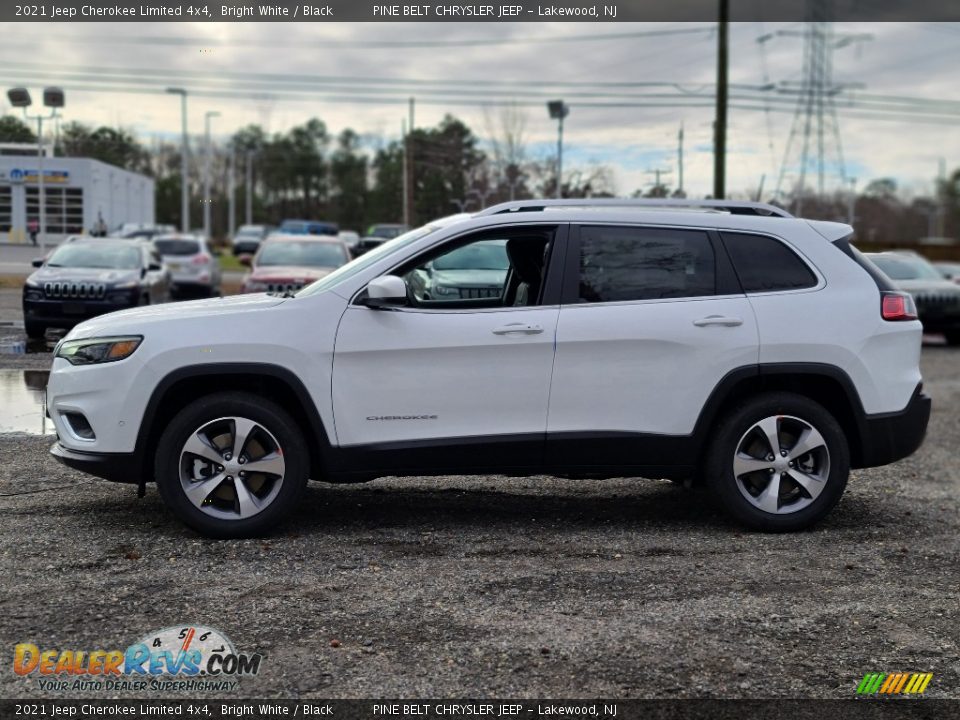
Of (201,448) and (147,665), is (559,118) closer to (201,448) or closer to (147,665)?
(201,448)

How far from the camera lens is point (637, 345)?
613 cm

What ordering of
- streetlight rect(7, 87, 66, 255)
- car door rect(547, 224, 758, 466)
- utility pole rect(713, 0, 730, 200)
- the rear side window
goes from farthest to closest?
1. utility pole rect(713, 0, 730, 200)
2. streetlight rect(7, 87, 66, 255)
3. the rear side window
4. car door rect(547, 224, 758, 466)

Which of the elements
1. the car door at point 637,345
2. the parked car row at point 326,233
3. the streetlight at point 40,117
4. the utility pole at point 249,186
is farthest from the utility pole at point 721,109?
the utility pole at point 249,186

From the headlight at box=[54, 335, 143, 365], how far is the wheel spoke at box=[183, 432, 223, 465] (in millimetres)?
580

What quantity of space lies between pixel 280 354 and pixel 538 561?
5.76ft

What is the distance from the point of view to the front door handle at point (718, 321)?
6191 millimetres

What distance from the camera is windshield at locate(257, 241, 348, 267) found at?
52.5ft

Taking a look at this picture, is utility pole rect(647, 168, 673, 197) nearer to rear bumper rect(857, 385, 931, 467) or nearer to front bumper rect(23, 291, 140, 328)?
front bumper rect(23, 291, 140, 328)

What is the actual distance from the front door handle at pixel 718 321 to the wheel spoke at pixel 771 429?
0.57 metres

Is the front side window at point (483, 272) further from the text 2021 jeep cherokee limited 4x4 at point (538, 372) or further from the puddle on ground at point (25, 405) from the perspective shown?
the puddle on ground at point (25, 405)

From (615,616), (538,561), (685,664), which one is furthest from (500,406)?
(685,664)

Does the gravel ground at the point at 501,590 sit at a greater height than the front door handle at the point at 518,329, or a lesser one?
lesser

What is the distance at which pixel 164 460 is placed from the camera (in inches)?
230

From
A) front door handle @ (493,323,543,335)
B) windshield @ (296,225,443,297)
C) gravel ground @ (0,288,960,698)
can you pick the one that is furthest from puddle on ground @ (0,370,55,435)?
front door handle @ (493,323,543,335)
